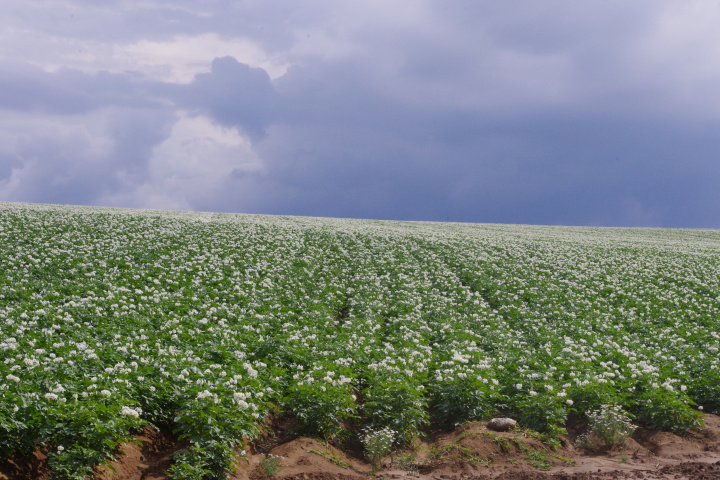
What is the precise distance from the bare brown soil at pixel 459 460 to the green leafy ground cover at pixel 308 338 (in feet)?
1.29

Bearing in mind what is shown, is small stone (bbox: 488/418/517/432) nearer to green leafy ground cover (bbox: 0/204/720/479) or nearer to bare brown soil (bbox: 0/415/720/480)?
bare brown soil (bbox: 0/415/720/480)

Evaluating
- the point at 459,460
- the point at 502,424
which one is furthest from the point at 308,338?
the point at 459,460

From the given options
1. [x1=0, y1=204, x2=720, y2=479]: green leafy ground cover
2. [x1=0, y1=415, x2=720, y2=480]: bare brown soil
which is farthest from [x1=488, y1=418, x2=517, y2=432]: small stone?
[x1=0, y1=204, x2=720, y2=479]: green leafy ground cover

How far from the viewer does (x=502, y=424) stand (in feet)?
35.2

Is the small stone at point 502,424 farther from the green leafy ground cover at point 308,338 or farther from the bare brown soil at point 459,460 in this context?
the green leafy ground cover at point 308,338

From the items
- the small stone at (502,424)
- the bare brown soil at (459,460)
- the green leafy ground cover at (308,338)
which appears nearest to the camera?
the bare brown soil at (459,460)

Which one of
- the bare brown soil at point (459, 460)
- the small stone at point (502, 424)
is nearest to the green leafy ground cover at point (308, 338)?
the bare brown soil at point (459, 460)

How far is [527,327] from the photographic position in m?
19.1

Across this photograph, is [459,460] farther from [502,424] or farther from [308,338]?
[308,338]

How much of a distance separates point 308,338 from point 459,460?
627 cm

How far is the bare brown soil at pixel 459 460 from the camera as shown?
28.1 ft

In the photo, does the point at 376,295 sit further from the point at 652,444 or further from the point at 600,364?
the point at 652,444

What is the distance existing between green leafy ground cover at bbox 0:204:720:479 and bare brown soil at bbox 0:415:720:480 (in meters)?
0.39

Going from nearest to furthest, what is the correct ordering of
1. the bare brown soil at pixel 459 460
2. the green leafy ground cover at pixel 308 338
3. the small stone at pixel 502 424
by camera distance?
the bare brown soil at pixel 459 460 → the green leafy ground cover at pixel 308 338 → the small stone at pixel 502 424
